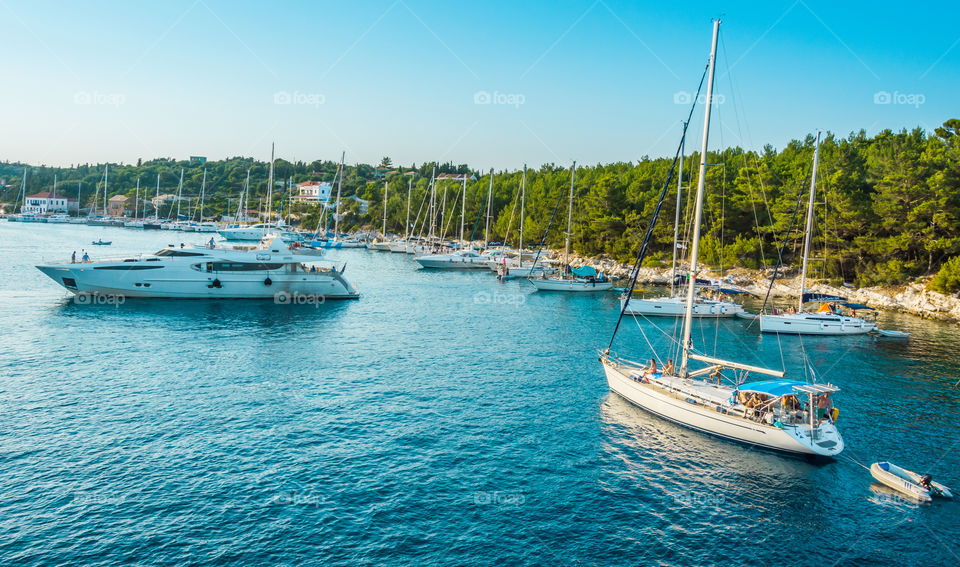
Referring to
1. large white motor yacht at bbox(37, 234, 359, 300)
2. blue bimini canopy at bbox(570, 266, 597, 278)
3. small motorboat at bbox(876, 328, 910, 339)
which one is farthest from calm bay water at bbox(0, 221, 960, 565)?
blue bimini canopy at bbox(570, 266, 597, 278)

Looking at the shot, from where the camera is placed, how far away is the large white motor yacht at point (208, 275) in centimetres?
5244

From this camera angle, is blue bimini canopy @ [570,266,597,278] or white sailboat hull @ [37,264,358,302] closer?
white sailboat hull @ [37,264,358,302]

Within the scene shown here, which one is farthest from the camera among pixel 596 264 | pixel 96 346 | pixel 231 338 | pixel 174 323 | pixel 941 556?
pixel 596 264

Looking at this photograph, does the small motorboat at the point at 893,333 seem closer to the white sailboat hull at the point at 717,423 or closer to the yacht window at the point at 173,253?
the white sailboat hull at the point at 717,423

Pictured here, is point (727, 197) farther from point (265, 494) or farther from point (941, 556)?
point (265, 494)

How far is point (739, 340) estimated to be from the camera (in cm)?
4547

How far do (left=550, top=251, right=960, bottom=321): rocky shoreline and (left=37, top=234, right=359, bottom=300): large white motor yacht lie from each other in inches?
1804

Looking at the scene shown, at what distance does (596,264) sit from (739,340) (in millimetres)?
50986

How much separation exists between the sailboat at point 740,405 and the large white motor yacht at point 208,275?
3879 cm

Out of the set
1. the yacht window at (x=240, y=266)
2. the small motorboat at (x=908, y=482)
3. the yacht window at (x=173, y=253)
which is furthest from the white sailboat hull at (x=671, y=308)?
the yacht window at (x=173, y=253)

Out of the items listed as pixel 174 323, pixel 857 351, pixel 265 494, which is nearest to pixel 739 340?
pixel 857 351

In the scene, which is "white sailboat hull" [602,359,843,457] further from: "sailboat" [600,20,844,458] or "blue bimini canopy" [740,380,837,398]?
"blue bimini canopy" [740,380,837,398]

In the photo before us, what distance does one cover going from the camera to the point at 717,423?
2462cm

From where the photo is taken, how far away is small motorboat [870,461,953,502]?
65.8 ft
